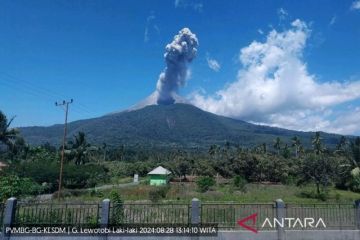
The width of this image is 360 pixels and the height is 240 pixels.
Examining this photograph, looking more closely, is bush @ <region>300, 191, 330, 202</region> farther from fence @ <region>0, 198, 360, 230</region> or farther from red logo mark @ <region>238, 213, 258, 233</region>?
red logo mark @ <region>238, 213, 258, 233</region>

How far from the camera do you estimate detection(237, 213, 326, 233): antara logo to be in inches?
492

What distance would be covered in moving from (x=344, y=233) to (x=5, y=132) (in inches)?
1256

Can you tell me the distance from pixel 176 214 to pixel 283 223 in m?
4.12

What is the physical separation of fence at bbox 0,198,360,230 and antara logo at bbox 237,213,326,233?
1.5 inches

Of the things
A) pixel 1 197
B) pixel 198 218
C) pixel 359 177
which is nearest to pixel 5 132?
pixel 1 197

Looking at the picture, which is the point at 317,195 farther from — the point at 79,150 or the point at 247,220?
the point at 79,150

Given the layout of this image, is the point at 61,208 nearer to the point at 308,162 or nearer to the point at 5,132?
the point at 5,132

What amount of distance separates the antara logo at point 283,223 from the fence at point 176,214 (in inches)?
1.5

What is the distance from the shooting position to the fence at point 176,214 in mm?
12141

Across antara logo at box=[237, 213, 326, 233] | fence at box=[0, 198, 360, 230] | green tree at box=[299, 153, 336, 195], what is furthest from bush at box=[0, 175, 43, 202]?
green tree at box=[299, 153, 336, 195]

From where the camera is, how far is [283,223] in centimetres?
1244

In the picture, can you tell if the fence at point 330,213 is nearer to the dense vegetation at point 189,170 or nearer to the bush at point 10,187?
the dense vegetation at point 189,170

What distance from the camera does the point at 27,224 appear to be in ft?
40.1

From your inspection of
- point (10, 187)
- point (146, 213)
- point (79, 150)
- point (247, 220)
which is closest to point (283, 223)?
point (247, 220)
